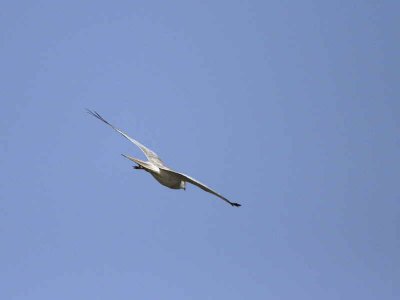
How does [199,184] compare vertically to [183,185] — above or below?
below

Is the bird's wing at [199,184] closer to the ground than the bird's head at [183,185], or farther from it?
closer to the ground

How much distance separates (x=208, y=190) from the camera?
106 ft

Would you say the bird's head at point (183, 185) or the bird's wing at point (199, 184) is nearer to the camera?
the bird's wing at point (199, 184)

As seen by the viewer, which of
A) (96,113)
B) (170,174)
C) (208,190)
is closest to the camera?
(208,190)

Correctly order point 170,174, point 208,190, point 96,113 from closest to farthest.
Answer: point 208,190 < point 170,174 < point 96,113

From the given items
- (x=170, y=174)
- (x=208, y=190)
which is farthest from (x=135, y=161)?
(x=208, y=190)

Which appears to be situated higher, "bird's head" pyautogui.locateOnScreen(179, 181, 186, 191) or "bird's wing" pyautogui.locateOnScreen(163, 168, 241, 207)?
"bird's head" pyautogui.locateOnScreen(179, 181, 186, 191)

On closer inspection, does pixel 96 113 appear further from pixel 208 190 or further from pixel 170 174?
pixel 208 190

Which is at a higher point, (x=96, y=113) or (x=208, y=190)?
(x=96, y=113)

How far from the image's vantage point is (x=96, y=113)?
1549 inches

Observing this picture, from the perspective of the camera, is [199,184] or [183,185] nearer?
[199,184]

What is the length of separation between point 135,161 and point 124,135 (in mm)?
3848

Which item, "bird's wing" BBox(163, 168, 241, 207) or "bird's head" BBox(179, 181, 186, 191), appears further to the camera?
"bird's head" BBox(179, 181, 186, 191)

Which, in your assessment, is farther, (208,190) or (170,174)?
(170,174)
